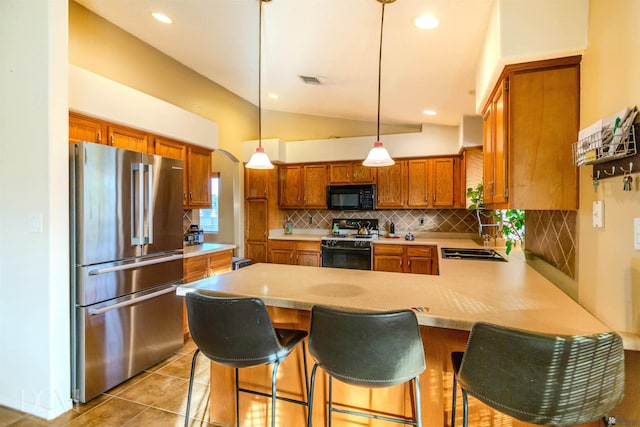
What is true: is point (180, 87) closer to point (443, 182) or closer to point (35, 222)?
point (35, 222)

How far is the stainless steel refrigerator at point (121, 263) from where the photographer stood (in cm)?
208

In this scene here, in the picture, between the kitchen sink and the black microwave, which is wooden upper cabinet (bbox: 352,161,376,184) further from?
the kitchen sink

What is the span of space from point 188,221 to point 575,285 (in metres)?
3.93

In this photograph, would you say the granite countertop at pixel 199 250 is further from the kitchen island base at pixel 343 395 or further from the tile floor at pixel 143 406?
the kitchen island base at pixel 343 395

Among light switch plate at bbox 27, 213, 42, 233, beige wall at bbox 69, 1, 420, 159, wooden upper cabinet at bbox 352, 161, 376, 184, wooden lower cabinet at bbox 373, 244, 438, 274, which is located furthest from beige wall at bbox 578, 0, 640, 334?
beige wall at bbox 69, 1, 420, 159

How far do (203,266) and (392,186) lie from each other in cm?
280

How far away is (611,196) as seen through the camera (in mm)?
1271

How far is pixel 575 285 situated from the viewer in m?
1.64

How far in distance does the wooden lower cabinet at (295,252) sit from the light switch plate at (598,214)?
136 inches

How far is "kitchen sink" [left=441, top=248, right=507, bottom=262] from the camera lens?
274cm

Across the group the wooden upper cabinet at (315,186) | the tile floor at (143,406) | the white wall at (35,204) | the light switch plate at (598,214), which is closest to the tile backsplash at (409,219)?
the wooden upper cabinet at (315,186)

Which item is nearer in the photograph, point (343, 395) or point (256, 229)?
point (343, 395)

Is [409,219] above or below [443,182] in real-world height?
below

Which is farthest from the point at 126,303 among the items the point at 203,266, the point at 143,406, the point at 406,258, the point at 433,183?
the point at 433,183
